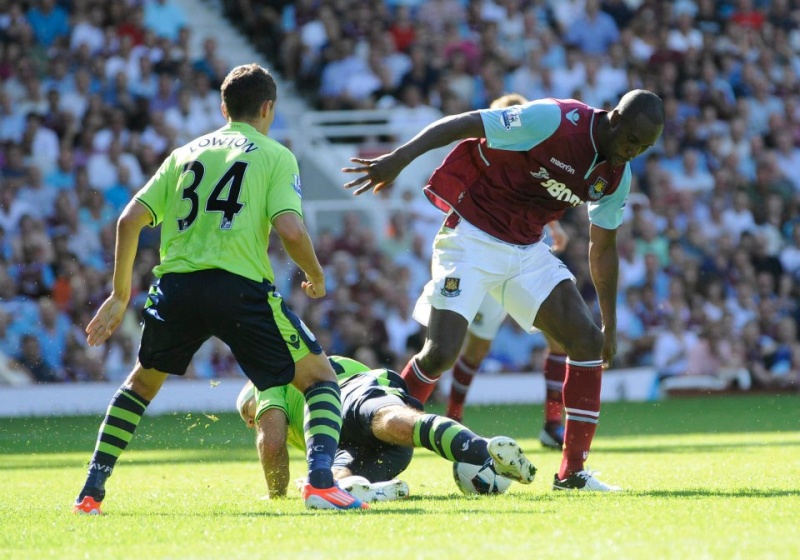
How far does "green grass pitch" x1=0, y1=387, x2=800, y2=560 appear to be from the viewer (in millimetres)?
4688

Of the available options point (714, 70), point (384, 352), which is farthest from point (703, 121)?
point (384, 352)

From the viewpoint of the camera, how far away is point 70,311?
14.2m

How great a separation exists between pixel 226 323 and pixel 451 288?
5.79 feet

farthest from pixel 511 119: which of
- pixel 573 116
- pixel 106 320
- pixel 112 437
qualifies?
pixel 112 437

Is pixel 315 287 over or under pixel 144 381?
over

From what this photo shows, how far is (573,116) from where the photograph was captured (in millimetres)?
7176

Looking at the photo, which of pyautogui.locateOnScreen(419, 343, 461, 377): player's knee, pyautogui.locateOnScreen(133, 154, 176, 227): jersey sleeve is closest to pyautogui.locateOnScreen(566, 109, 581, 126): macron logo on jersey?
pyautogui.locateOnScreen(419, 343, 461, 377): player's knee

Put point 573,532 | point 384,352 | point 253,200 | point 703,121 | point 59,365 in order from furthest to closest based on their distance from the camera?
point 703,121 < point 384,352 < point 59,365 < point 253,200 < point 573,532

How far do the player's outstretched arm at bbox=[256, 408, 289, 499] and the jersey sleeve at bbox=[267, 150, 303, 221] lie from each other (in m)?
1.28

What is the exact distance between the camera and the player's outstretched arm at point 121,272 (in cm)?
608

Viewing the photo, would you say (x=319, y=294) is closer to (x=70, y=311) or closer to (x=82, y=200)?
(x=70, y=311)

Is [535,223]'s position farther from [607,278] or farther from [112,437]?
[112,437]

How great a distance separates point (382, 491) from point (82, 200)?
10.2 metres

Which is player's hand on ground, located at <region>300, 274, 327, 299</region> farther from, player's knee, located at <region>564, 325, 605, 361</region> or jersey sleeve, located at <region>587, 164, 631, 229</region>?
jersey sleeve, located at <region>587, 164, 631, 229</region>
